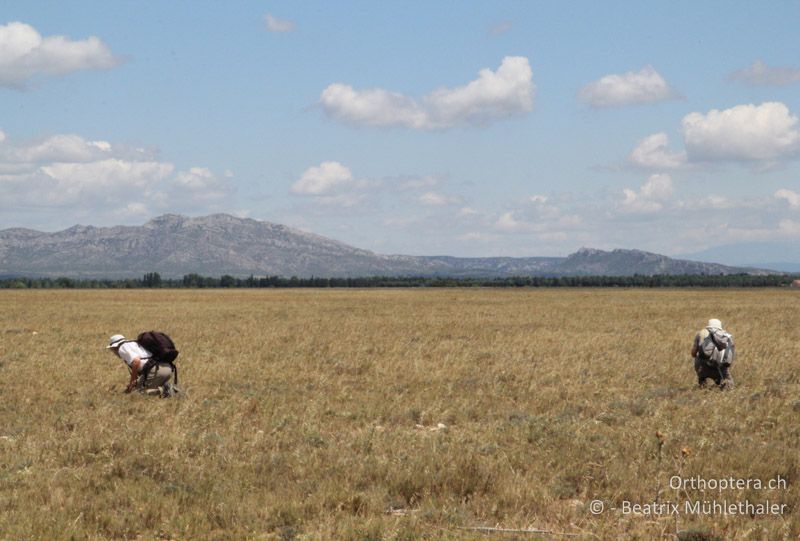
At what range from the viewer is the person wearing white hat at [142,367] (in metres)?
14.9

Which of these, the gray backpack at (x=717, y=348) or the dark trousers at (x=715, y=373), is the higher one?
the gray backpack at (x=717, y=348)

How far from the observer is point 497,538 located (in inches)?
284

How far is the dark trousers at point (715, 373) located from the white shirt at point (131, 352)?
460 inches

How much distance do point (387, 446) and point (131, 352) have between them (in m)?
6.86

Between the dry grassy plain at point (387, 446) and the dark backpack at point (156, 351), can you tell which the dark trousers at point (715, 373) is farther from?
the dark backpack at point (156, 351)

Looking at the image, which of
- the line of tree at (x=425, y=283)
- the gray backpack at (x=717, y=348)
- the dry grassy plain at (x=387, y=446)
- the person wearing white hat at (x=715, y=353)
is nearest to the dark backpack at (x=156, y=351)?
the dry grassy plain at (x=387, y=446)

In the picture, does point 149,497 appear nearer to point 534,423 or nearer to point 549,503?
point 549,503

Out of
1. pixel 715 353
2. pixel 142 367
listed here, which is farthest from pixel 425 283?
pixel 142 367

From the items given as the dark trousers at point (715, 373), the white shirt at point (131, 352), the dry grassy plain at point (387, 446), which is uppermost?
the white shirt at point (131, 352)

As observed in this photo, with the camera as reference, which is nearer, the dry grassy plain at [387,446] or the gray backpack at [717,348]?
the dry grassy plain at [387,446]

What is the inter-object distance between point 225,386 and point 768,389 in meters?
11.8

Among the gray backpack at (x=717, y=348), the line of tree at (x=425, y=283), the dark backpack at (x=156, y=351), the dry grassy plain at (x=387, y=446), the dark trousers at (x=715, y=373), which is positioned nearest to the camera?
the dry grassy plain at (x=387, y=446)

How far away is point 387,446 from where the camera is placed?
1057cm

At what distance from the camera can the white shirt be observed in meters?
14.9
